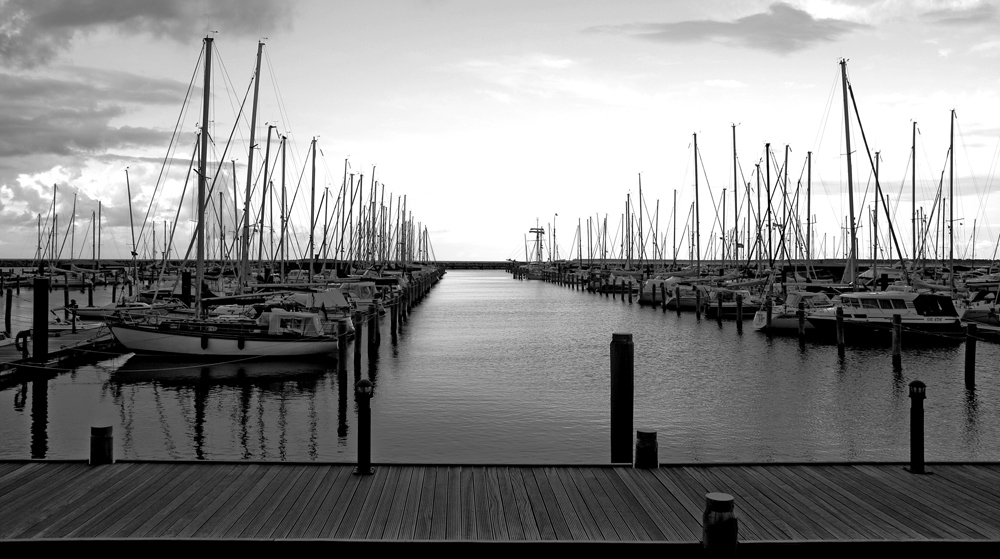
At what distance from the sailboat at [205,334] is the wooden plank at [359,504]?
22.5 m

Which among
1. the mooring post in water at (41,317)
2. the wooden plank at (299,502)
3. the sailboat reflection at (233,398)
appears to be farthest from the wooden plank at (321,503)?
the mooring post in water at (41,317)

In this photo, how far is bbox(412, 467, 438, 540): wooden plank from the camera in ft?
25.5

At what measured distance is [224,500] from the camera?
341 inches

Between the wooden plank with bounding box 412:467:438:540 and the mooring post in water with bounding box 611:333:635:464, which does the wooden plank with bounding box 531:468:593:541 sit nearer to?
the wooden plank with bounding box 412:467:438:540

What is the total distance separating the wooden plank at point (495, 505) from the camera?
25.6ft

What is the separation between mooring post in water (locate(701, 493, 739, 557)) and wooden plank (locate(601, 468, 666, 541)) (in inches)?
33.3

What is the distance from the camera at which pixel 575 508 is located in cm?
851

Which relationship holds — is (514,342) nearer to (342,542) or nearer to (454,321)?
(454,321)

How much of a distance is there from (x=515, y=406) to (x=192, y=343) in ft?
48.6

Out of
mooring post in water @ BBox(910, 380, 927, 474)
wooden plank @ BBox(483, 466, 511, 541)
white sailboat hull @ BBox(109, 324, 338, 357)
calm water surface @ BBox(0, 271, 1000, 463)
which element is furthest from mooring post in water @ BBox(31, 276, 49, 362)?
mooring post in water @ BBox(910, 380, 927, 474)

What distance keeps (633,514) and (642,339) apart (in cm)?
3535

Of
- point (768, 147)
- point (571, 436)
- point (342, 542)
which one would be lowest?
point (571, 436)

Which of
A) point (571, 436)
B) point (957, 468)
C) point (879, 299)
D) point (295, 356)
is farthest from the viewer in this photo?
point (879, 299)

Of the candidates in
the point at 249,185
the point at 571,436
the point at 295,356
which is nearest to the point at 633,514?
the point at 571,436
